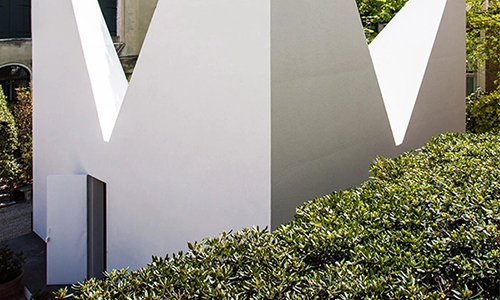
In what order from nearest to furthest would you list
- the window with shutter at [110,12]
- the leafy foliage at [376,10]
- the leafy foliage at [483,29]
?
1. the leafy foliage at [483,29]
2. the leafy foliage at [376,10]
3. the window with shutter at [110,12]

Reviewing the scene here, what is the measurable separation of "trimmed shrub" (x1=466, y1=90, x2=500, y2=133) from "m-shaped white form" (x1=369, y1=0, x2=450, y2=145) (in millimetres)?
3647

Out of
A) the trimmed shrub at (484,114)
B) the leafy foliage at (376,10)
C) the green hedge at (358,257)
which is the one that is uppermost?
the leafy foliage at (376,10)

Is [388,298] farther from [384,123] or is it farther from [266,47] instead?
[384,123]

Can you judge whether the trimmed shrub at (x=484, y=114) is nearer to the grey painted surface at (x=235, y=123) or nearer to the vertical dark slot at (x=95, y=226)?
the grey painted surface at (x=235, y=123)

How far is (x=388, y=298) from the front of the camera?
111 inches

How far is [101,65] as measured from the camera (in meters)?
8.30

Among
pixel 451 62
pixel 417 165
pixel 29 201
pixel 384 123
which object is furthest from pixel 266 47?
pixel 29 201

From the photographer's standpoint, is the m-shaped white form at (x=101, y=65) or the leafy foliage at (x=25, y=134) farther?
the leafy foliage at (x=25, y=134)

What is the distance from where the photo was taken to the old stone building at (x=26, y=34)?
16234mm

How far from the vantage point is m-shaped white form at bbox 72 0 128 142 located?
7.88 metres

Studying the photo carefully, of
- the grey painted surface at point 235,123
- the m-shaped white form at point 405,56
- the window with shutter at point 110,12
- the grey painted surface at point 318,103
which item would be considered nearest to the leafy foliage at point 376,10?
the m-shaped white form at point 405,56

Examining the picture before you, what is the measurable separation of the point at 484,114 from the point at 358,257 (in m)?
9.88

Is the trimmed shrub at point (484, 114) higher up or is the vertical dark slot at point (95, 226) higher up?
the trimmed shrub at point (484, 114)

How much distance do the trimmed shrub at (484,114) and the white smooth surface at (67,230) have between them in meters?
9.12
